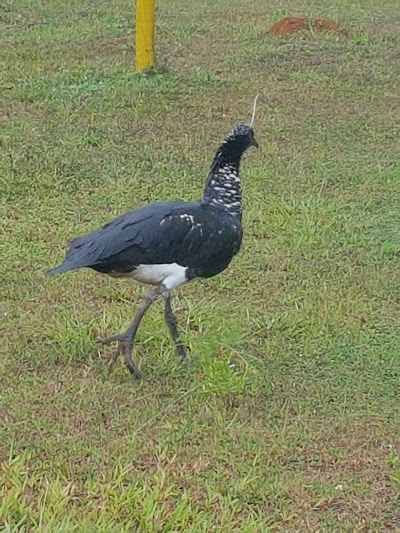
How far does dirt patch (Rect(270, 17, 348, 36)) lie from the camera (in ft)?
39.6

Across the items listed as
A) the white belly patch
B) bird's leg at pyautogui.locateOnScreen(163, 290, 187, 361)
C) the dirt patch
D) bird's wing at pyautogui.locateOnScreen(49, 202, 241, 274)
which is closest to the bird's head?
bird's wing at pyautogui.locateOnScreen(49, 202, 241, 274)

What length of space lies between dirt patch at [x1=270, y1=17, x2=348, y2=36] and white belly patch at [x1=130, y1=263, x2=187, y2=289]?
8.03m

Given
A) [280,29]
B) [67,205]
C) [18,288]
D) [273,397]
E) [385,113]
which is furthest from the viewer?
[280,29]

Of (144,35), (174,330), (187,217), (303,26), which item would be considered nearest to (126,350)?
(174,330)

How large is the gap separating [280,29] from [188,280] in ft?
26.4

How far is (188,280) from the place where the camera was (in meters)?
4.51

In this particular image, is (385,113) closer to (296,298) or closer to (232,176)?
(296,298)

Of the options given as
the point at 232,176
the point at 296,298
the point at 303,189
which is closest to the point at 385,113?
the point at 303,189

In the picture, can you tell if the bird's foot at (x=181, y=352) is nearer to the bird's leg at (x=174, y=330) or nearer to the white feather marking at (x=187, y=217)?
the bird's leg at (x=174, y=330)

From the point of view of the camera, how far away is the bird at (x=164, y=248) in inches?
171

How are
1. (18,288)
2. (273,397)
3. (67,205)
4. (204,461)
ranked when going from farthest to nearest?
(67,205) → (18,288) → (273,397) → (204,461)

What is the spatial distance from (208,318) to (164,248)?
82 centimetres

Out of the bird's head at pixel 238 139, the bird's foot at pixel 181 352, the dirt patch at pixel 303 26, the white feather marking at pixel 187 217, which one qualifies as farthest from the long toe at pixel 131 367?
the dirt patch at pixel 303 26

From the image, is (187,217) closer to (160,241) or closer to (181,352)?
(160,241)
